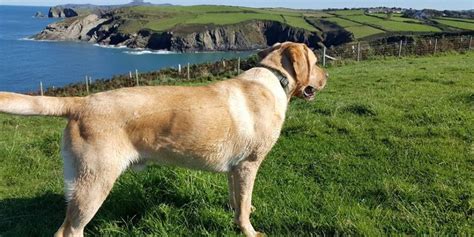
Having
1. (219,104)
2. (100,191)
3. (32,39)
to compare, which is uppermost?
(219,104)

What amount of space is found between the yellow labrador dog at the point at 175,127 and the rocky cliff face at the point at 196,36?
110261 millimetres

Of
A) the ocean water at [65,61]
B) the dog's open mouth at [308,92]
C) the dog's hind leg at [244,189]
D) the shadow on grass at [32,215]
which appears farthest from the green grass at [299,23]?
the dog's hind leg at [244,189]

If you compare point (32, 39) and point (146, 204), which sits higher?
point (146, 204)

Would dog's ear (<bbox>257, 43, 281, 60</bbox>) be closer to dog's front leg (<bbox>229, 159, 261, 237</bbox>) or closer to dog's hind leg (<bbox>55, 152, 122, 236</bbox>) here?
dog's front leg (<bbox>229, 159, 261, 237</bbox>)

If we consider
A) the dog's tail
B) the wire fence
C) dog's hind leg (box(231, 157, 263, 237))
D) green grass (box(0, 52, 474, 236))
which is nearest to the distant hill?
the wire fence

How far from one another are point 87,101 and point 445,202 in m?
4.11

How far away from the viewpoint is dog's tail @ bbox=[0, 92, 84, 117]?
4.26m

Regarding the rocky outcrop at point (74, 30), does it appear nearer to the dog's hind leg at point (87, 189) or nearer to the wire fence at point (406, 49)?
the wire fence at point (406, 49)

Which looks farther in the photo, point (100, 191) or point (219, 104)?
point (219, 104)

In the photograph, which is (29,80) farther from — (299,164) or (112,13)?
(112,13)

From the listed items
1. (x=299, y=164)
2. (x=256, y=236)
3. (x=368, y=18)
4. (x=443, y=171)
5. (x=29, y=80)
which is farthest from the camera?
(x=368, y=18)

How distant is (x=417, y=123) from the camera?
340 inches

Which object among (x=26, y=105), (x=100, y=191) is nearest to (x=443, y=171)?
(x=100, y=191)

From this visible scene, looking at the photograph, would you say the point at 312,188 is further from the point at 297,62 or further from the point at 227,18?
the point at 227,18
